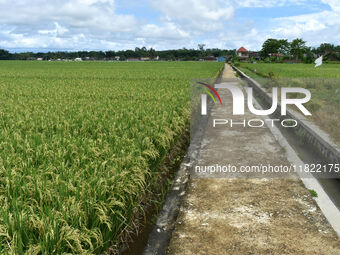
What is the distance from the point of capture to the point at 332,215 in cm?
382

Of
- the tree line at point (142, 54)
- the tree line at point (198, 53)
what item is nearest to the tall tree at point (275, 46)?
the tree line at point (198, 53)

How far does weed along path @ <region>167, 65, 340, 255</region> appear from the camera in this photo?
3.21m

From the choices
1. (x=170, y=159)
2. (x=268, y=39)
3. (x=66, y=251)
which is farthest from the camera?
(x=268, y=39)

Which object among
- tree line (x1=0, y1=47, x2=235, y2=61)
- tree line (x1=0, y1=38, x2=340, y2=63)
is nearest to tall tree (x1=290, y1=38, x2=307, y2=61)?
tree line (x1=0, y1=38, x2=340, y2=63)

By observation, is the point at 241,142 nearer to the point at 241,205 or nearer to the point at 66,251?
the point at 241,205

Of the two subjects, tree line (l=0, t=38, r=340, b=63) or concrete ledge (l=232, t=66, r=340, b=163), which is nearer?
concrete ledge (l=232, t=66, r=340, b=163)

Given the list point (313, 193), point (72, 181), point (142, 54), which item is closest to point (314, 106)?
point (313, 193)

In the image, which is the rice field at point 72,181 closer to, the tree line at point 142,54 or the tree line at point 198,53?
the tree line at point 198,53

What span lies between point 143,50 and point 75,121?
441 ft

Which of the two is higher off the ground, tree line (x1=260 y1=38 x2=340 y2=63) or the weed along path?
tree line (x1=260 y1=38 x2=340 y2=63)

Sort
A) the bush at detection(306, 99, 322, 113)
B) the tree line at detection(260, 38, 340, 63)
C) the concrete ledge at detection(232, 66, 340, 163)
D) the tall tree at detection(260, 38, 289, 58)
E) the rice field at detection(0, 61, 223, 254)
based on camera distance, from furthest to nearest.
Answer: the tall tree at detection(260, 38, 289, 58) < the tree line at detection(260, 38, 340, 63) < the bush at detection(306, 99, 322, 113) < the concrete ledge at detection(232, 66, 340, 163) < the rice field at detection(0, 61, 223, 254)

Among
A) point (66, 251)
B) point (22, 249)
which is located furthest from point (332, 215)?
point (22, 249)

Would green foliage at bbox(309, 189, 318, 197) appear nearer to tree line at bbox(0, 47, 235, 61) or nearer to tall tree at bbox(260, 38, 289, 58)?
tall tree at bbox(260, 38, 289, 58)

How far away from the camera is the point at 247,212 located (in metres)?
3.89
